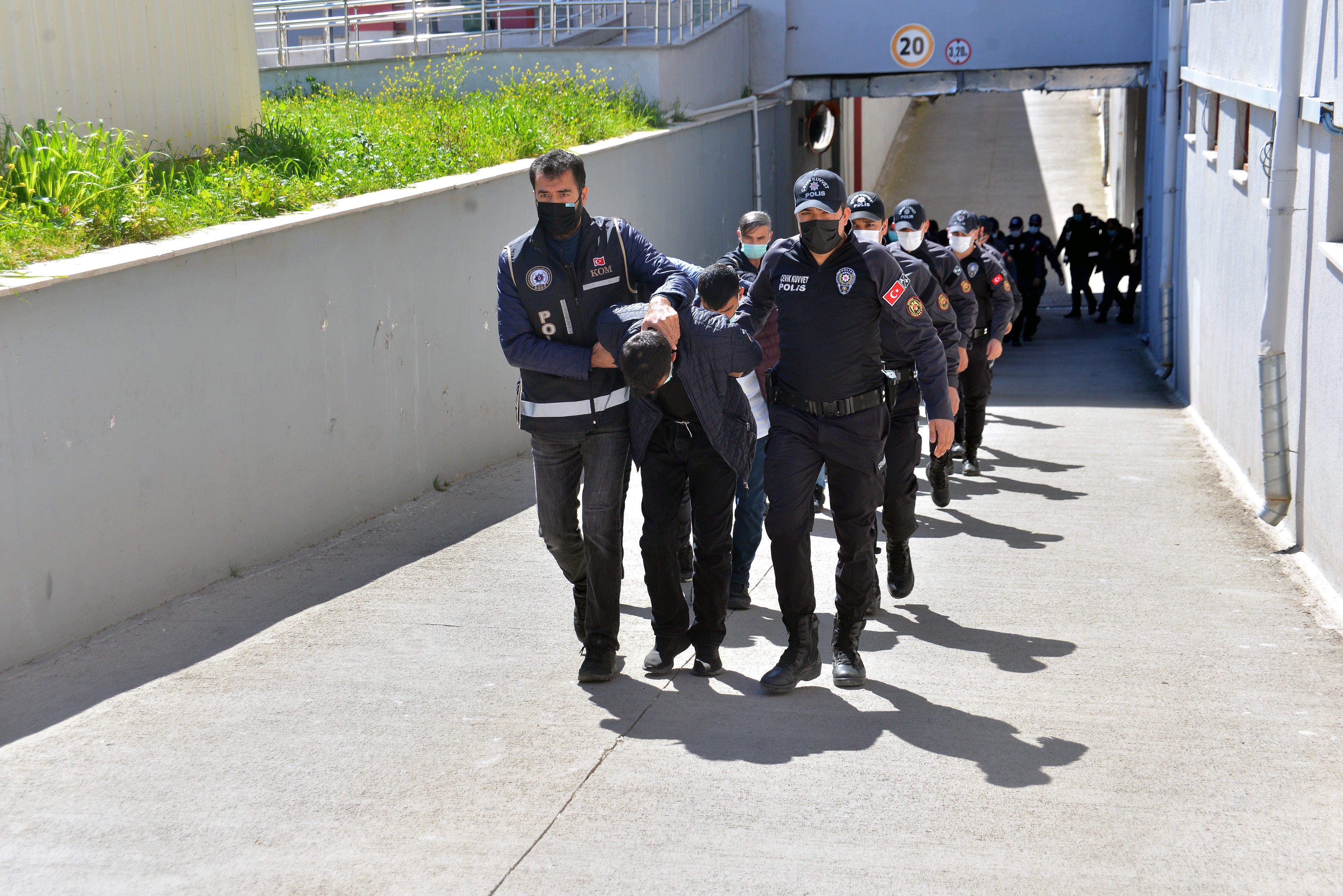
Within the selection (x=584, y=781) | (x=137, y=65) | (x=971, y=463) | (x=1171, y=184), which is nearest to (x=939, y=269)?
(x=971, y=463)

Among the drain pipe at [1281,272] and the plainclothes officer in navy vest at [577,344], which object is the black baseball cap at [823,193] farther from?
the drain pipe at [1281,272]

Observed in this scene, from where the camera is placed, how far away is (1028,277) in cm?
1909

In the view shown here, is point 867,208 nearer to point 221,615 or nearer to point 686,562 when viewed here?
point 686,562

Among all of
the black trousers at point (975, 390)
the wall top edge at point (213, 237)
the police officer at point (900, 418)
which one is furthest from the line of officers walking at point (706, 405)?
the black trousers at point (975, 390)

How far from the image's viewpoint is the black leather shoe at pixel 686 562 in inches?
211

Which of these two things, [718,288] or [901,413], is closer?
[718,288]

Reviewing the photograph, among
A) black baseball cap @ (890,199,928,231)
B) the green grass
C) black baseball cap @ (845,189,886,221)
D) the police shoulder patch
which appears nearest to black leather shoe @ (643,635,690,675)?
the police shoulder patch

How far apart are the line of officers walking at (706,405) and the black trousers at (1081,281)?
16846mm

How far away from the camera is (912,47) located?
19.6 m

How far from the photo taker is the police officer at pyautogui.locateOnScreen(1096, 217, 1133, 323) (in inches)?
793

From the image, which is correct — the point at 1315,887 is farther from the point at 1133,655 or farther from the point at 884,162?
the point at 884,162

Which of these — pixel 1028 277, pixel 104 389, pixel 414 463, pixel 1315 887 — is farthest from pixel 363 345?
pixel 1028 277

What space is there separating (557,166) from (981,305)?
5.01 metres

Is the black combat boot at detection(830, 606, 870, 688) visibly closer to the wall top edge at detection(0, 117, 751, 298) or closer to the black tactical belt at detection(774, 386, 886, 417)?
the black tactical belt at detection(774, 386, 886, 417)
